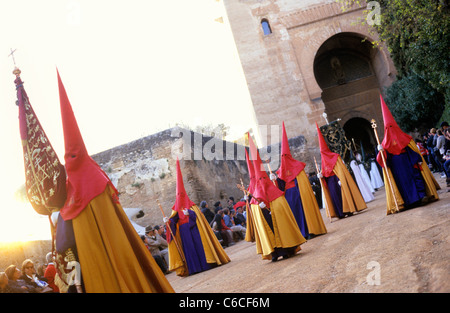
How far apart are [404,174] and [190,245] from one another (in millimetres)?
4566

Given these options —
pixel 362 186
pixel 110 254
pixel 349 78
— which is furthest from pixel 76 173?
pixel 349 78

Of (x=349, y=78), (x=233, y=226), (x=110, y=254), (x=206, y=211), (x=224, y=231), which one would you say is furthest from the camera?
(x=349, y=78)

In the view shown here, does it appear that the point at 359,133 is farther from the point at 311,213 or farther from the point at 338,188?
the point at 311,213

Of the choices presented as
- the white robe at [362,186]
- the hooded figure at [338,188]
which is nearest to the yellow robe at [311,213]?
the hooded figure at [338,188]

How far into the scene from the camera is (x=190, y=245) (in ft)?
27.9

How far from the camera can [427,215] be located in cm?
564

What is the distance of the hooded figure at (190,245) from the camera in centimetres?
846

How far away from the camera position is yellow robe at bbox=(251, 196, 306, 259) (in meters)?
5.91

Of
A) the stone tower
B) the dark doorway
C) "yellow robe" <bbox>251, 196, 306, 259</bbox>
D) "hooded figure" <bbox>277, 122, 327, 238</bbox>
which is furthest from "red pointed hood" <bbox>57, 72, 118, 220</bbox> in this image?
the dark doorway

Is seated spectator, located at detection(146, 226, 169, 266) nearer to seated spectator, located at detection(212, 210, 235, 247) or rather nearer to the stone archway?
seated spectator, located at detection(212, 210, 235, 247)

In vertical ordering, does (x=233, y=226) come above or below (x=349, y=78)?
below

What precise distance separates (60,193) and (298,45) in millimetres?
22455
